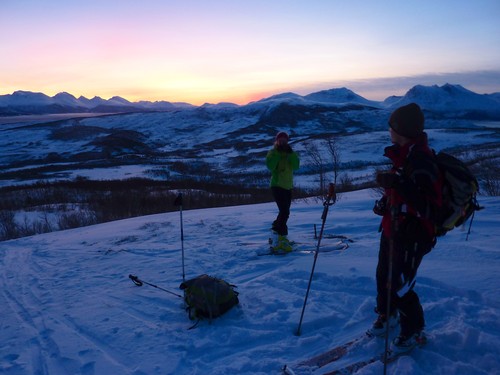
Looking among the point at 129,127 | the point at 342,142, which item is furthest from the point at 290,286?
the point at 129,127

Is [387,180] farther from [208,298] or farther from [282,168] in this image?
[282,168]

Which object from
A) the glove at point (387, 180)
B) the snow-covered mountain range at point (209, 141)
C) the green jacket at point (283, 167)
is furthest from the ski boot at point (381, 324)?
the snow-covered mountain range at point (209, 141)

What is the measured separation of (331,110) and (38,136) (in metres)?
97.5

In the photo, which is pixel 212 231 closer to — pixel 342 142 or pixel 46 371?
pixel 46 371

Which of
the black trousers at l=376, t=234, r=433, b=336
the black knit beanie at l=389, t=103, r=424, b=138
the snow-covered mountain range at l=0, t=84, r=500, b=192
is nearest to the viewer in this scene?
the black knit beanie at l=389, t=103, r=424, b=138

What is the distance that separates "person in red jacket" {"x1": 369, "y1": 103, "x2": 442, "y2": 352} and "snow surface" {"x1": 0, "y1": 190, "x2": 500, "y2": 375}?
1.30 ft

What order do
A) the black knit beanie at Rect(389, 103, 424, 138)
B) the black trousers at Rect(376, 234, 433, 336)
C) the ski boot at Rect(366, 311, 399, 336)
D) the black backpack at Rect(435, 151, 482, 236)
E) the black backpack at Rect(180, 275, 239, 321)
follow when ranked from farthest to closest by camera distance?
the black backpack at Rect(180, 275, 239, 321) < the ski boot at Rect(366, 311, 399, 336) < the black trousers at Rect(376, 234, 433, 336) < the black knit beanie at Rect(389, 103, 424, 138) < the black backpack at Rect(435, 151, 482, 236)

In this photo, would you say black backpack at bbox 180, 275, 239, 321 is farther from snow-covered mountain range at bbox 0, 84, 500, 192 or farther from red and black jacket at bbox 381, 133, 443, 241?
snow-covered mountain range at bbox 0, 84, 500, 192

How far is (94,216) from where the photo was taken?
1528cm

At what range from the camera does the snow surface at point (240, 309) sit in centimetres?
346

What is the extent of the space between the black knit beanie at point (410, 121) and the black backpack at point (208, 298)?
284cm

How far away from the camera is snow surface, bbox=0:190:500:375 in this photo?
346cm

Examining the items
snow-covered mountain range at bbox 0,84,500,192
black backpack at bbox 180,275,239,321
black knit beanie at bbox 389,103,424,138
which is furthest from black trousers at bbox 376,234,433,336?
snow-covered mountain range at bbox 0,84,500,192

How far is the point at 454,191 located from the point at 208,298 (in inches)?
116
